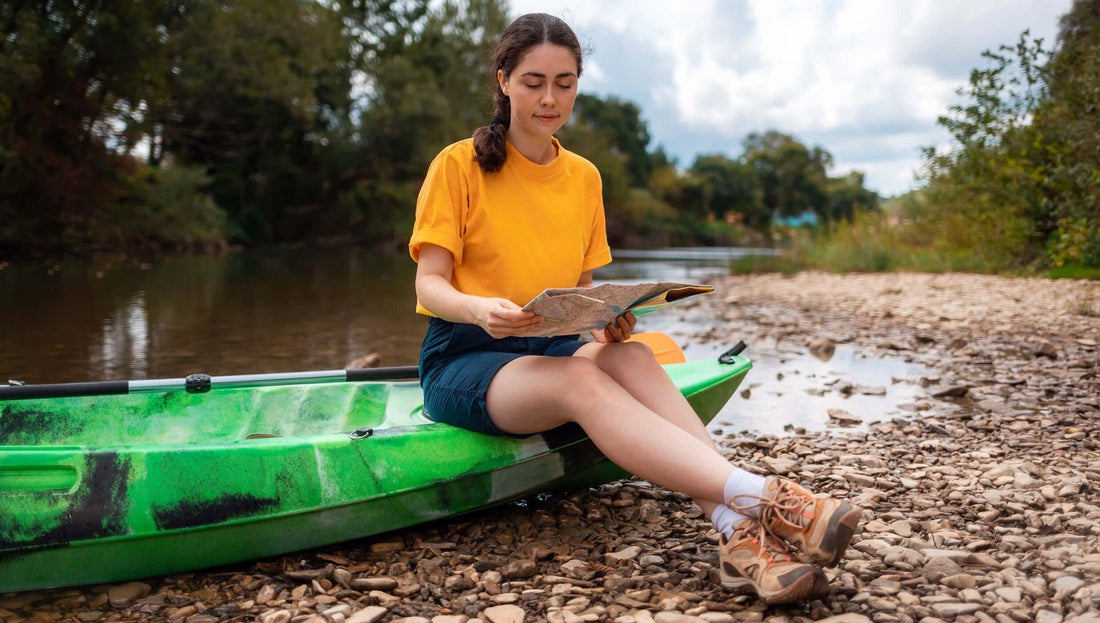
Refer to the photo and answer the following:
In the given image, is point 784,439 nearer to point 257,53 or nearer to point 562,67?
point 562,67

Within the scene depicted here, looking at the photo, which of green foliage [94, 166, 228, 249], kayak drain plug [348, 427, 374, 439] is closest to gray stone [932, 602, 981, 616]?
kayak drain plug [348, 427, 374, 439]

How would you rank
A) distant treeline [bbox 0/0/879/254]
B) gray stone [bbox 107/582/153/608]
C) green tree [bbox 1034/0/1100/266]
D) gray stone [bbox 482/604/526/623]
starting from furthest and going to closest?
distant treeline [bbox 0/0/879/254] → green tree [bbox 1034/0/1100/266] → gray stone [bbox 107/582/153/608] → gray stone [bbox 482/604/526/623]

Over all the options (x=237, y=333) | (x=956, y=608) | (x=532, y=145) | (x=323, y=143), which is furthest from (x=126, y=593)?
(x=323, y=143)

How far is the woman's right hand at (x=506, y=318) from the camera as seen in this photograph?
222 cm

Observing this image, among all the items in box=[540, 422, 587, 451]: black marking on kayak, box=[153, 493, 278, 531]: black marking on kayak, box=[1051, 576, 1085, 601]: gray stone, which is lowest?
box=[1051, 576, 1085, 601]: gray stone

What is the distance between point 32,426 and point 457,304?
1.85m

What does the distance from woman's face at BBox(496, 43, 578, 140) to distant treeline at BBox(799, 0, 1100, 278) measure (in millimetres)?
6133

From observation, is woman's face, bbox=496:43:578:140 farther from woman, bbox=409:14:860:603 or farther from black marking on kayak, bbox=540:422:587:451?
black marking on kayak, bbox=540:422:587:451

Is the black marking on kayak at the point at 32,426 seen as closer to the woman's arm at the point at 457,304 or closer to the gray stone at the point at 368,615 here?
the woman's arm at the point at 457,304

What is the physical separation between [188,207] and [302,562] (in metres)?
20.7

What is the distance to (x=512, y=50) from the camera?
2627mm

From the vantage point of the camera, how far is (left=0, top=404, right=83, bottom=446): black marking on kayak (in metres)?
3.17

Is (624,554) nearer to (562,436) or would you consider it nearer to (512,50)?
(562,436)

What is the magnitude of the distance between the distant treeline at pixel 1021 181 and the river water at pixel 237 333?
11.0ft
